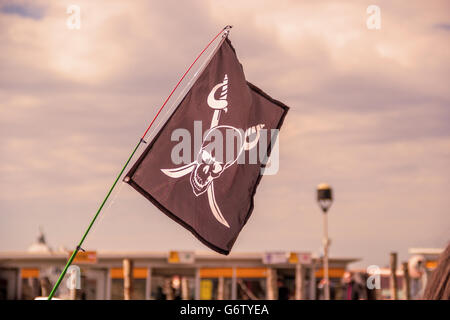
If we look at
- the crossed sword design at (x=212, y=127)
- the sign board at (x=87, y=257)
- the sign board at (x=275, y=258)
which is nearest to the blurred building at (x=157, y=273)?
the sign board at (x=275, y=258)

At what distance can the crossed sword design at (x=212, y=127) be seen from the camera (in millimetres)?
6074

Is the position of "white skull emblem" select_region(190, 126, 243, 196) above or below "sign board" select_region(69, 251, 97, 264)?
above

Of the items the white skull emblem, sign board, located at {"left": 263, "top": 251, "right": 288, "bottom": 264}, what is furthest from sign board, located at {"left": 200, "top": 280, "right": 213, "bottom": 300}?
the white skull emblem

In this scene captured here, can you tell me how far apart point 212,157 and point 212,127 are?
288mm

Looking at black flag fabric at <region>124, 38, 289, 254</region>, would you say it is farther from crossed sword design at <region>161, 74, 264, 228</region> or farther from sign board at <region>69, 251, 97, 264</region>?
sign board at <region>69, 251, 97, 264</region>

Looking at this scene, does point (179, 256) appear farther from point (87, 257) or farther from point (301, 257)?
point (301, 257)

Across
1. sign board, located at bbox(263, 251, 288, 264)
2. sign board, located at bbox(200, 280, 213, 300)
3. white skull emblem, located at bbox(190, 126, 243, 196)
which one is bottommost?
sign board, located at bbox(200, 280, 213, 300)

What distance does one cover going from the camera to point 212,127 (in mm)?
6297

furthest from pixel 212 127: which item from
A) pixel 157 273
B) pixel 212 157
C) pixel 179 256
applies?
pixel 157 273

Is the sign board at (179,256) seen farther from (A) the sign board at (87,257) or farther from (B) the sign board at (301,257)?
(B) the sign board at (301,257)

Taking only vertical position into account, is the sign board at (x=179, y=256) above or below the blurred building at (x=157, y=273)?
above

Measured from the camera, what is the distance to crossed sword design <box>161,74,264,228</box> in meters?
6.07
